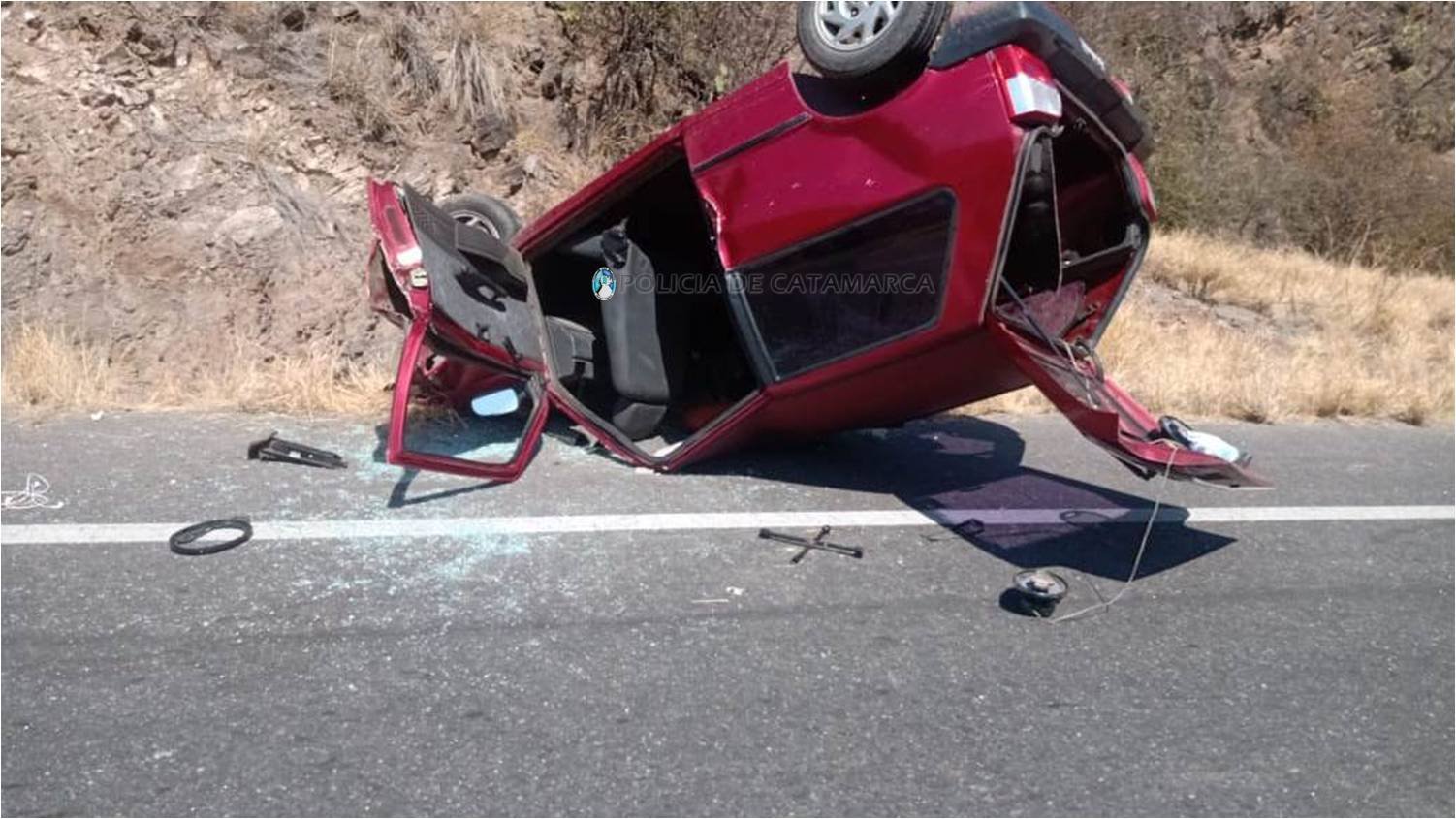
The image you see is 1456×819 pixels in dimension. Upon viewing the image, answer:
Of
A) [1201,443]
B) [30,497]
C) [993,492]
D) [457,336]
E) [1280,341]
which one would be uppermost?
[457,336]

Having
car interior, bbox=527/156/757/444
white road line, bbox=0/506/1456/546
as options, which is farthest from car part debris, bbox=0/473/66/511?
car interior, bbox=527/156/757/444

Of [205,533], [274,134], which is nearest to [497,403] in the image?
[205,533]

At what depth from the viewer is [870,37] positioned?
3928 mm

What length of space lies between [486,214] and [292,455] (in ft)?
6.53

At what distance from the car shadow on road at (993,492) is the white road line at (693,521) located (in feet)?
0.06

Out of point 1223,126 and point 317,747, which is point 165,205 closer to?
point 317,747

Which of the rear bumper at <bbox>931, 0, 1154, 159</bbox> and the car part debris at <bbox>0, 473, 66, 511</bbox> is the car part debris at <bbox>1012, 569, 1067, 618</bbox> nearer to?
the rear bumper at <bbox>931, 0, 1154, 159</bbox>

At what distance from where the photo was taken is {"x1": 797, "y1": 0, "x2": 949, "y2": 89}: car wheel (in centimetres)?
377

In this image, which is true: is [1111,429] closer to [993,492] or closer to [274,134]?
[993,492]

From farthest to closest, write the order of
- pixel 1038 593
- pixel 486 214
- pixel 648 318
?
1. pixel 486 214
2. pixel 648 318
3. pixel 1038 593

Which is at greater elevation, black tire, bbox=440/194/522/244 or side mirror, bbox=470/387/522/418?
black tire, bbox=440/194/522/244

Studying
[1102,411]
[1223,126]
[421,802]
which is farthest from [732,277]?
[1223,126]

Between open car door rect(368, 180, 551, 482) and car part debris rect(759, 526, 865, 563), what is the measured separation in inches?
46.2

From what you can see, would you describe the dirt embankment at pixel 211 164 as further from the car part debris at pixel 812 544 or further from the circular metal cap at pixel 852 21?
the circular metal cap at pixel 852 21
